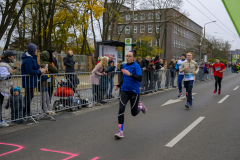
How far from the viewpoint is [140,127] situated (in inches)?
248

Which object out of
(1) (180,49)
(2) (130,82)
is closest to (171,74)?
(2) (130,82)

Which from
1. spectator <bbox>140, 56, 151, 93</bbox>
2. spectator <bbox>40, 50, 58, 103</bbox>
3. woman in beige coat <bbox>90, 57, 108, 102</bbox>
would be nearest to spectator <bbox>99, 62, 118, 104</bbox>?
woman in beige coat <bbox>90, 57, 108, 102</bbox>

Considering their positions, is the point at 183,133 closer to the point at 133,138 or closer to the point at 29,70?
the point at 133,138

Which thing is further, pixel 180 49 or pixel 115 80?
pixel 180 49

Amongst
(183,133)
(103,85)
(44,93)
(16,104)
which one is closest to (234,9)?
(183,133)

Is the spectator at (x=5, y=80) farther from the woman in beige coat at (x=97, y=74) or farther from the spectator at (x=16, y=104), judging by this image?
the woman in beige coat at (x=97, y=74)

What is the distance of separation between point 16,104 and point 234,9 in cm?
593

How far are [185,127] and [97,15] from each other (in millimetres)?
14230

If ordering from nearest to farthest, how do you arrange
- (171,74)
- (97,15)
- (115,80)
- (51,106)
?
(51,106), (115,80), (171,74), (97,15)

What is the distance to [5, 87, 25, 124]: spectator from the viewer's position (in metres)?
6.48

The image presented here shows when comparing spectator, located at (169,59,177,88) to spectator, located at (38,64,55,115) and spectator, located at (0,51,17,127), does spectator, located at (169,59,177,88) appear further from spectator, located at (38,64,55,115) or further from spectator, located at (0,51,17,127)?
spectator, located at (0,51,17,127)

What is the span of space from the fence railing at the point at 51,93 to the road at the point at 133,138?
68 centimetres

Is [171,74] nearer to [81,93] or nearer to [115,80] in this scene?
[115,80]

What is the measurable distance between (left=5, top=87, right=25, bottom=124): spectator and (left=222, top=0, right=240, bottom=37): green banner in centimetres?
578
